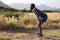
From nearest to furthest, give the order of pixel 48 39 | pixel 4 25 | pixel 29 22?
pixel 48 39 < pixel 4 25 < pixel 29 22

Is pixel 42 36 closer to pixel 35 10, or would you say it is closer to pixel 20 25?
pixel 35 10

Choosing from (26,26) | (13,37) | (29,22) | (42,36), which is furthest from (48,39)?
(29,22)

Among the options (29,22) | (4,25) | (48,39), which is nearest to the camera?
(48,39)

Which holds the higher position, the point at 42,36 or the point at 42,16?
the point at 42,16

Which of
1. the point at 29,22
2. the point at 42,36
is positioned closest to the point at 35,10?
the point at 42,36

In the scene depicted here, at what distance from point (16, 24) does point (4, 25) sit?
97cm

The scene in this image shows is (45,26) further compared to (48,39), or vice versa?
(45,26)

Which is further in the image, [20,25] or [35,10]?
[20,25]

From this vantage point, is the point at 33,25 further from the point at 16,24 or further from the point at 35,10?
the point at 35,10

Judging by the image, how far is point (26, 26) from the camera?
63.2 ft

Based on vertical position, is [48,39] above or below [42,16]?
below

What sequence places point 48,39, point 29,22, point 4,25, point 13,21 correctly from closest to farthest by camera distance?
point 48,39
point 4,25
point 13,21
point 29,22

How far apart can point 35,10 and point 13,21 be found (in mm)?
5718

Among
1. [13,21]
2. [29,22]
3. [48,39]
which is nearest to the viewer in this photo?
[48,39]
